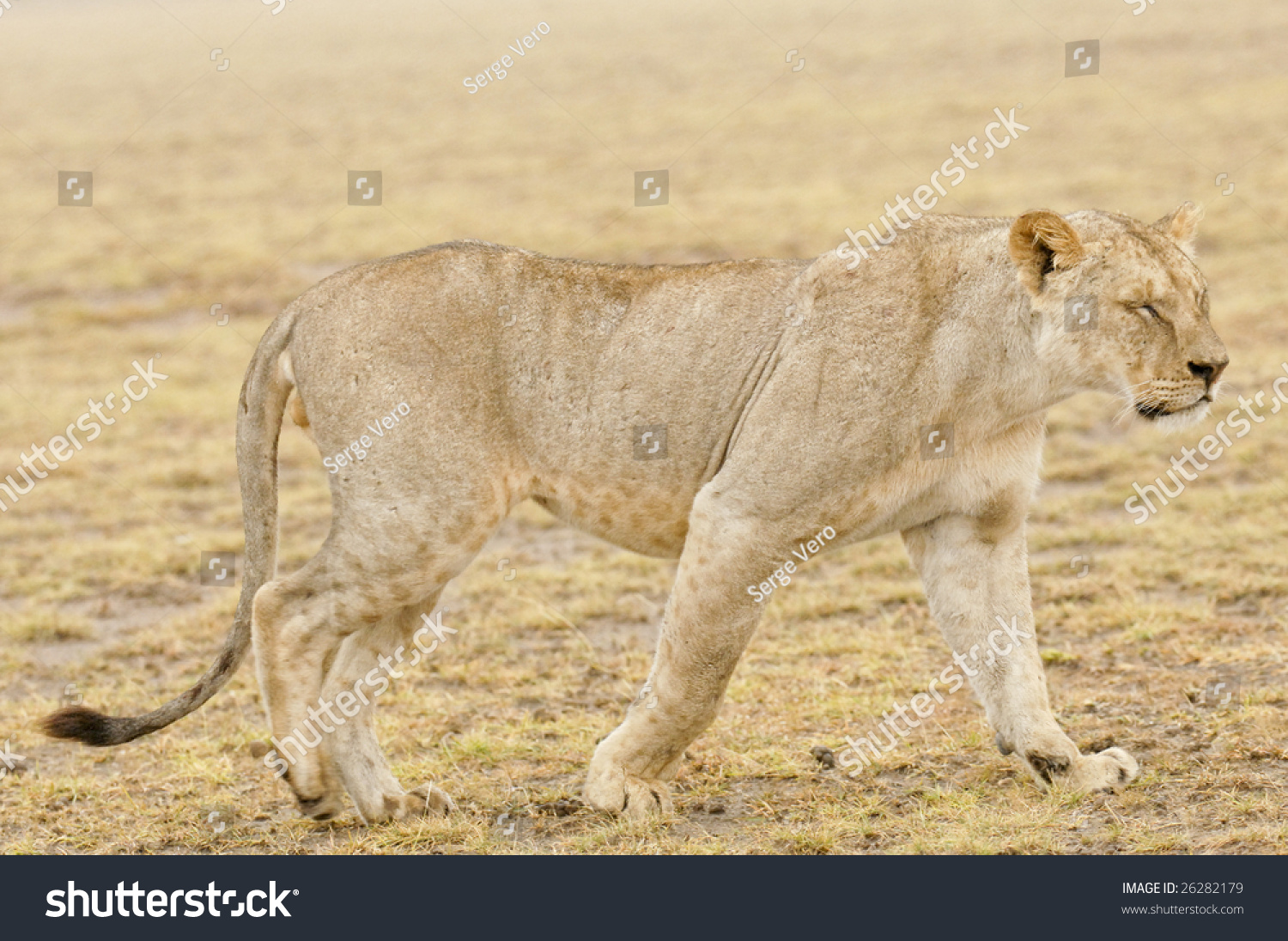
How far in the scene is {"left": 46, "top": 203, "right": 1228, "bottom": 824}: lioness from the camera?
14.5 ft

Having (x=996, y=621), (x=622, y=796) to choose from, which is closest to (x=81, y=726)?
(x=622, y=796)

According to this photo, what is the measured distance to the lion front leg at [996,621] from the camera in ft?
15.8

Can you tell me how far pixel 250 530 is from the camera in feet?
16.9

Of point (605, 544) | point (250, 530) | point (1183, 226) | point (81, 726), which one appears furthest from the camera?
point (605, 544)

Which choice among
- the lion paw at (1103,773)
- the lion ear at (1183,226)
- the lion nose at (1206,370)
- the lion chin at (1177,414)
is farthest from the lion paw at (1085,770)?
the lion ear at (1183,226)

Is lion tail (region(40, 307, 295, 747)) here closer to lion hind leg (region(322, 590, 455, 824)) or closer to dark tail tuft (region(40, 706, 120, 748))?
dark tail tuft (region(40, 706, 120, 748))

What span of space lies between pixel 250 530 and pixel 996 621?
8.13 feet

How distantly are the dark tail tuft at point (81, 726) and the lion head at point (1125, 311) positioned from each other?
316cm

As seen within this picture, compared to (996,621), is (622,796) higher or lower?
lower

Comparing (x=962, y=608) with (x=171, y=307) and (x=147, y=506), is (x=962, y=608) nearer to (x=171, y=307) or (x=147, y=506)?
(x=147, y=506)

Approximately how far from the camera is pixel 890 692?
6.04 m

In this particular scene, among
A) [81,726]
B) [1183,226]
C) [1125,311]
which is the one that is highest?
[1183,226]

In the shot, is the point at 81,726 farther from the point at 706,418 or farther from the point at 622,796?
the point at 706,418
